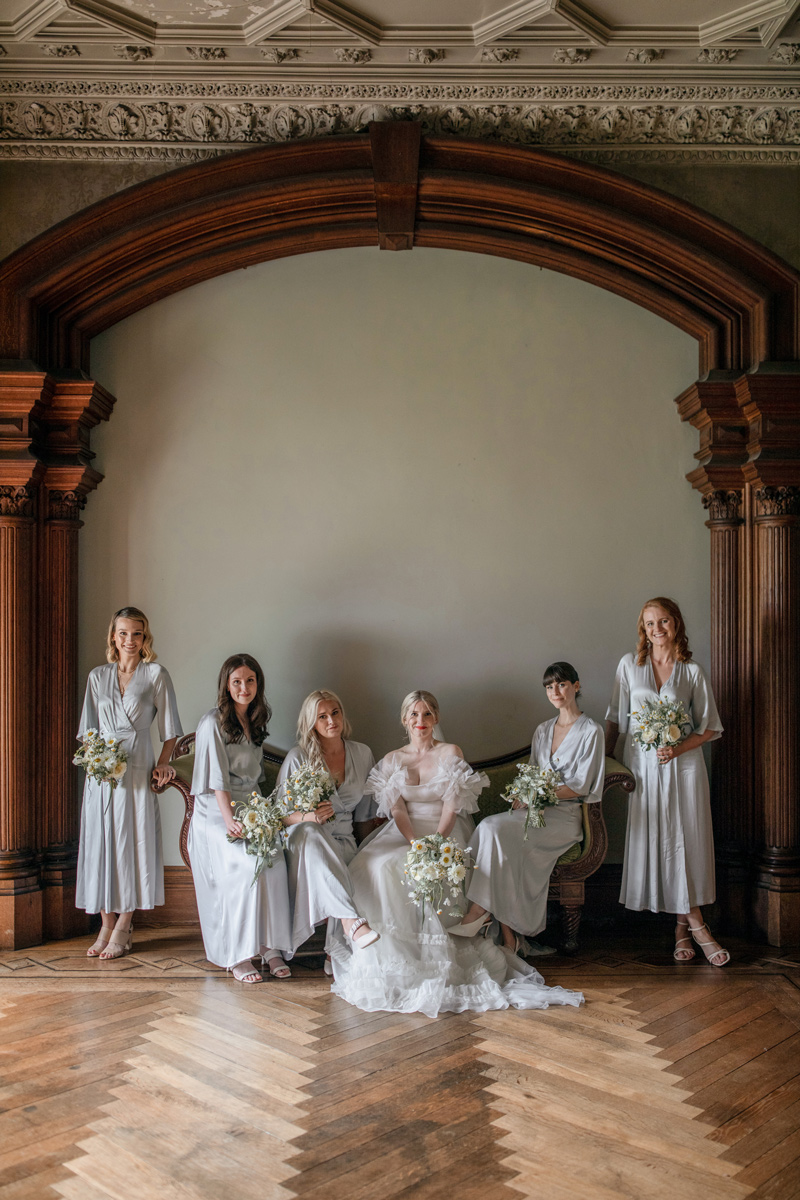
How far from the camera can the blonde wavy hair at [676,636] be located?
4977 mm

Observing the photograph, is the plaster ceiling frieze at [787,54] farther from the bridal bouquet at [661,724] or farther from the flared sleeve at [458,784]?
the flared sleeve at [458,784]

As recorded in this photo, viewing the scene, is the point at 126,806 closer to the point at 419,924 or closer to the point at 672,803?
the point at 419,924

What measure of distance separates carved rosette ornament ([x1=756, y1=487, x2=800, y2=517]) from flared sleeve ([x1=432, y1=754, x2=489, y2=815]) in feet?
7.51

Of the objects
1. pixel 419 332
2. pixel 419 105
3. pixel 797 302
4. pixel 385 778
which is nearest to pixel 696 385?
pixel 797 302

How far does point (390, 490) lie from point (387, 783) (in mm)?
1841

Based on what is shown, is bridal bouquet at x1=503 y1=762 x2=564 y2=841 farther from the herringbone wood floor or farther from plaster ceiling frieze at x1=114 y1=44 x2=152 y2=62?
plaster ceiling frieze at x1=114 y1=44 x2=152 y2=62

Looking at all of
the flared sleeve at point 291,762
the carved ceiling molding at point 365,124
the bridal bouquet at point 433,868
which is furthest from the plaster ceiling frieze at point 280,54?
the bridal bouquet at point 433,868

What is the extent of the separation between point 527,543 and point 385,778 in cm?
175

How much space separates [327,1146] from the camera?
2848mm

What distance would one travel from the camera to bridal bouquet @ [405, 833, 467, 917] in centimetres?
418

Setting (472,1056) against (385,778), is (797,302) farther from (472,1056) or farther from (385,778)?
(472,1056)

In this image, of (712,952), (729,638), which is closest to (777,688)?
(729,638)

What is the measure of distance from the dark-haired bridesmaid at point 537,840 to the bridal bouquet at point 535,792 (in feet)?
0.30

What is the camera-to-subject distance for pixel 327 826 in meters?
4.83
